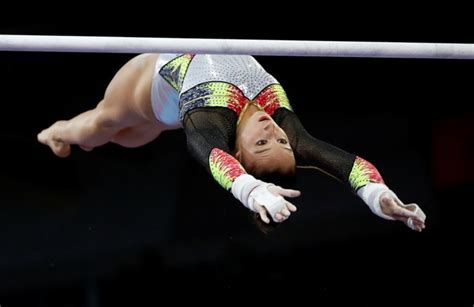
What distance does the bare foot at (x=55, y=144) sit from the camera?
13.8 ft

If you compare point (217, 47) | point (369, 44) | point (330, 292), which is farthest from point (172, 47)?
point (330, 292)

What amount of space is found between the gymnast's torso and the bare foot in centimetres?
76

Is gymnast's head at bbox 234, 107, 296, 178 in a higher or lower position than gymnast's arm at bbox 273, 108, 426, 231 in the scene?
higher

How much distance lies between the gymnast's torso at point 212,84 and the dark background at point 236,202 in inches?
28.2

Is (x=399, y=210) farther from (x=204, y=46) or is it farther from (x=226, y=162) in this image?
(x=204, y=46)

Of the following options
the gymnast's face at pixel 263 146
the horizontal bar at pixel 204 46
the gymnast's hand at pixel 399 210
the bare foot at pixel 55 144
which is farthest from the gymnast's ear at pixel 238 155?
the bare foot at pixel 55 144

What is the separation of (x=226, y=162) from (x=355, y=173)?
0.47m

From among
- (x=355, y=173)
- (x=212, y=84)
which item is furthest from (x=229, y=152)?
(x=355, y=173)

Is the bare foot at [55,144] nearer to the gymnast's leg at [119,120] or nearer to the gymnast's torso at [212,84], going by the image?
the gymnast's leg at [119,120]

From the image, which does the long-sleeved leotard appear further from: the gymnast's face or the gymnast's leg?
the gymnast's leg

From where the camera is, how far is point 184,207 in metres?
4.27

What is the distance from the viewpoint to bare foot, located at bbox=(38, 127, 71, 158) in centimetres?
419

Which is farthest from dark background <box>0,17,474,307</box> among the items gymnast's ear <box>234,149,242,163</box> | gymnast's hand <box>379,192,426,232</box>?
gymnast's hand <box>379,192,426,232</box>

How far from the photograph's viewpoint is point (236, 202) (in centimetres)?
421
